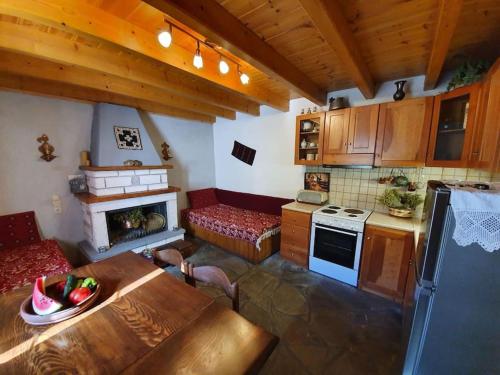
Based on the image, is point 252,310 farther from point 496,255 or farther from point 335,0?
point 335,0

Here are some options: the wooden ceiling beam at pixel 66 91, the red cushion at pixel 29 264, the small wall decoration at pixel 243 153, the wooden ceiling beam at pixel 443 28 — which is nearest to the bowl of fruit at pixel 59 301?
the red cushion at pixel 29 264

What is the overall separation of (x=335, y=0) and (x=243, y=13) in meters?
0.57

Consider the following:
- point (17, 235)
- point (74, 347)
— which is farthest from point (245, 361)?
point (17, 235)

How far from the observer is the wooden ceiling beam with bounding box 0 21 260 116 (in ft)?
4.70

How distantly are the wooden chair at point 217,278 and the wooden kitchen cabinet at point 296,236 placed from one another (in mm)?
1643

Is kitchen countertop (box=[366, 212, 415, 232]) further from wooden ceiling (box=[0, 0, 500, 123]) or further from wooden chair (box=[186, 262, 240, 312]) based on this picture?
wooden chair (box=[186, 262, 240, 312])

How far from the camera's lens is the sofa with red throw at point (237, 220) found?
281 cm

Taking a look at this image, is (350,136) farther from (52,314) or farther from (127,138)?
(127,138)

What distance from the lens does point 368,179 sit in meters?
2.55

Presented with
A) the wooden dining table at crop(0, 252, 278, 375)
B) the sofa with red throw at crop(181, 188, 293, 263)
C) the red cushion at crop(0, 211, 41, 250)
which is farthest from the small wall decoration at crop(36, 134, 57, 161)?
the wooden dining table at crop(0, 252, 278, 375)

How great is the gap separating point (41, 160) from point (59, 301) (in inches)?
95.4

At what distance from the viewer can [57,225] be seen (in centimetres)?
268

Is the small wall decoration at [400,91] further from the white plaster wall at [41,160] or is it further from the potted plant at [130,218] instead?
the white plaster wall at [41,160]

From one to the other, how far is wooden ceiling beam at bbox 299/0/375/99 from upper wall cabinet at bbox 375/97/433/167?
0.55m
